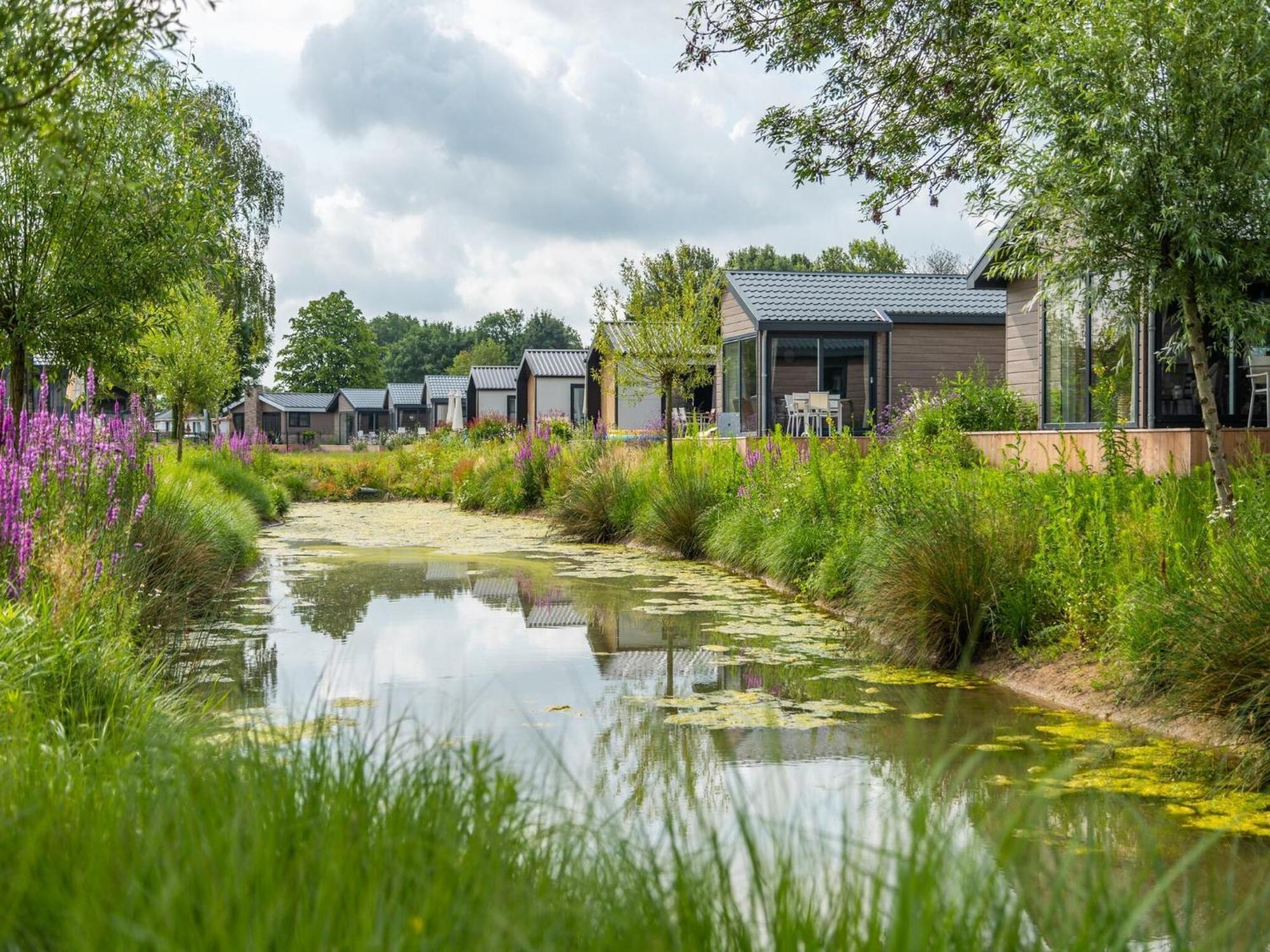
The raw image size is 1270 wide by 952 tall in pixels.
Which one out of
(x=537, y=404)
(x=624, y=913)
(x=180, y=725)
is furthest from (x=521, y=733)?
(x=537, y=404)

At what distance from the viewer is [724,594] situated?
11.1m

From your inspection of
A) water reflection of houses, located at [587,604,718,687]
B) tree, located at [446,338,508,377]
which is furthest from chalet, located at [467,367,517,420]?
water reflection of houses, located at [587,604,718,687]

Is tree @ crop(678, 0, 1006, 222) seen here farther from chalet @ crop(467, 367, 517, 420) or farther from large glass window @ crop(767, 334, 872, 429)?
chalet @ crop(467, 367, 517, 420)

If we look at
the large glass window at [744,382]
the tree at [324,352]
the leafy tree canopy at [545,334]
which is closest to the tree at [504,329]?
the leafy tree canopy at [545,334]

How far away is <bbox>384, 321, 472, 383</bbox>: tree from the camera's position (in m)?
111

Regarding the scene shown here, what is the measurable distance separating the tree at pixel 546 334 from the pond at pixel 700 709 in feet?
336

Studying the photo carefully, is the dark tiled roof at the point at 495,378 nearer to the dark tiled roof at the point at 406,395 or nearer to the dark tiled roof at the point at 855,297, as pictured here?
the dark tiled roof at the point at 406,395

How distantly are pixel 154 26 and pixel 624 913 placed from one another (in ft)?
10.5

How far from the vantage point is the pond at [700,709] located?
4477mm

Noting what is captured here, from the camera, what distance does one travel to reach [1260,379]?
46.0 ft

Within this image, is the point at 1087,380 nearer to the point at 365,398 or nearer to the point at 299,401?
the point at 365,398

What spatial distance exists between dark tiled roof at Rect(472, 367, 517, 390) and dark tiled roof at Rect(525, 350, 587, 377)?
6569 millimetres

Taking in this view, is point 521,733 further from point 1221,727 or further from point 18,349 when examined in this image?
point 18,349

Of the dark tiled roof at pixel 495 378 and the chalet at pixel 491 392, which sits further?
the dark tiled roof at pixel 495 378
